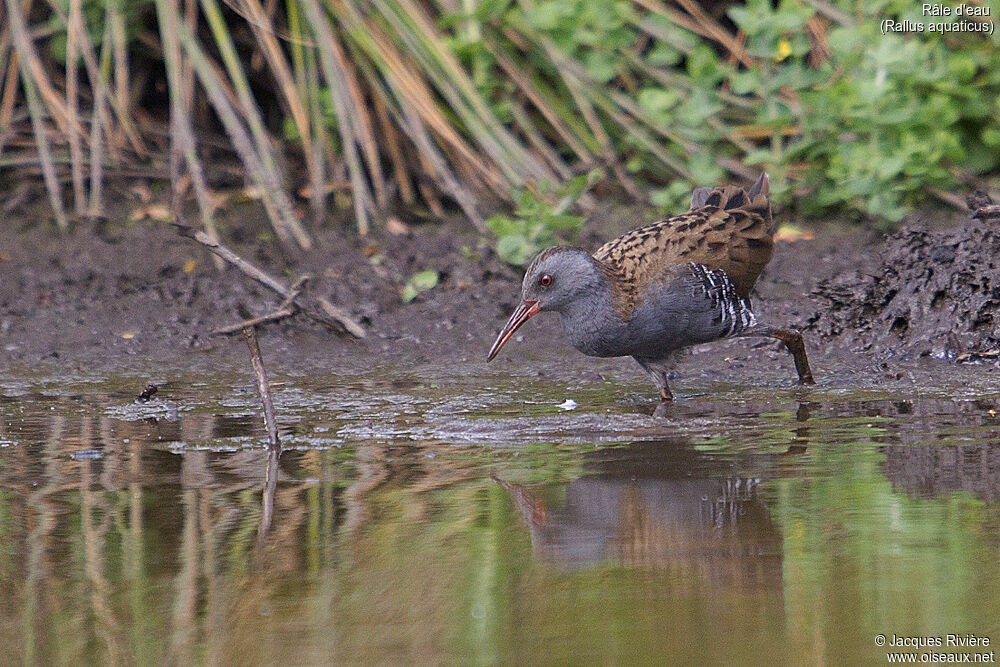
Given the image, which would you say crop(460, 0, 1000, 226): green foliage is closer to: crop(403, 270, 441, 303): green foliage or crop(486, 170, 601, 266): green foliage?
crop(486, 170, 601, 266): green foliage

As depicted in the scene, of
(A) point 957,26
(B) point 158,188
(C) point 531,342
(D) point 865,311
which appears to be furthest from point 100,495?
(A) point 957,26

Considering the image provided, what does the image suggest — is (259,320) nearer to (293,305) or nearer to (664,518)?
(293,305)

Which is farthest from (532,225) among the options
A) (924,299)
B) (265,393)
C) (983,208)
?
(265,393)

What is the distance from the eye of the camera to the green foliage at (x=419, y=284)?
641cm

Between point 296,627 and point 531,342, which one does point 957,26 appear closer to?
point 531,342

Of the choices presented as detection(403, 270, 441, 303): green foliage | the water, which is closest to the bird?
the water

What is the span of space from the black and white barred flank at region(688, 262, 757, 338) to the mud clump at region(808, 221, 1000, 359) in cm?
71

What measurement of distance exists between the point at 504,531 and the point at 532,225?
11.3 ft

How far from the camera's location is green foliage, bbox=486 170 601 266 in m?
6.34

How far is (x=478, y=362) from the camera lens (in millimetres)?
5648

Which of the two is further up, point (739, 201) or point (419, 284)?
point (739, 201)

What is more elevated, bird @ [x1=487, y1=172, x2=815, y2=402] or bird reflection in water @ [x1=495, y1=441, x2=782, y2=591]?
bird @ [x1=487, y1=172, x2=815, y2=402]

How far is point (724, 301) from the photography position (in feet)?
16.5

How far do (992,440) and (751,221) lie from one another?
5.84 ft
